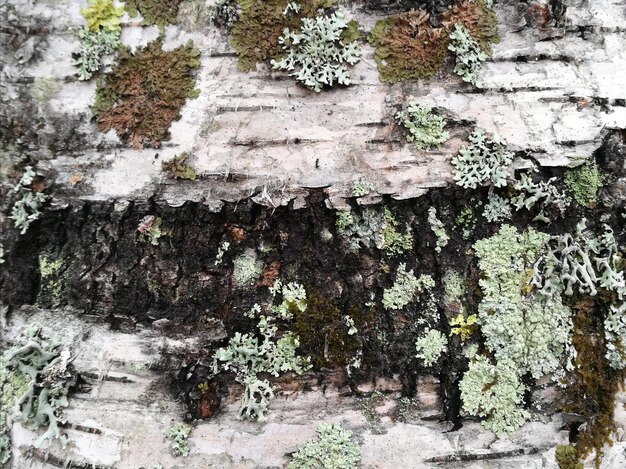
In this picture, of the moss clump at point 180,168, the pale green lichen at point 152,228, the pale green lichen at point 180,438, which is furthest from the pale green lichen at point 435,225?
the pale green lichen at point 180,438

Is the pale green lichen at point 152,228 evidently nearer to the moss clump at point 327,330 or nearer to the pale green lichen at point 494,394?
the moss clump at point 327,330

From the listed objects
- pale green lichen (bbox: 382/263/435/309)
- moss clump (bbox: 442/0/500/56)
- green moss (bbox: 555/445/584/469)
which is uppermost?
moss clump (bbox: 442/0/500/56)

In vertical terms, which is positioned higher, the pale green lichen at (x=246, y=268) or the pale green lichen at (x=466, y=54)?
the pale green lichen at (x=466, y=54)

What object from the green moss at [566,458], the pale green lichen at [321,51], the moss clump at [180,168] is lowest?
the green moss at [566,458]

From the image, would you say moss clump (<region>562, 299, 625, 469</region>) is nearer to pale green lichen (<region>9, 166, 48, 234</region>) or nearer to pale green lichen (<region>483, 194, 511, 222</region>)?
pale green lichen (<region>483, 194, 511, 222</region>)

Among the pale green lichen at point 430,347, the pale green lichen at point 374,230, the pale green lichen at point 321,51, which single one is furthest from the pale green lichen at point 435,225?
the pale green lichen at point 321,51

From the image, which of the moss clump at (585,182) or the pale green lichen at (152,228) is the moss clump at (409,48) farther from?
the pale green lichen at (152,228)

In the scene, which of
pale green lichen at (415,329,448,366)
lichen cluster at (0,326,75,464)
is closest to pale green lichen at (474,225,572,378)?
pale green lichen at (415,329,448,366)

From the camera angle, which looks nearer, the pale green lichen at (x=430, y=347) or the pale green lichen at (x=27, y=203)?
the pale green lichen at (x=430, y=347)
